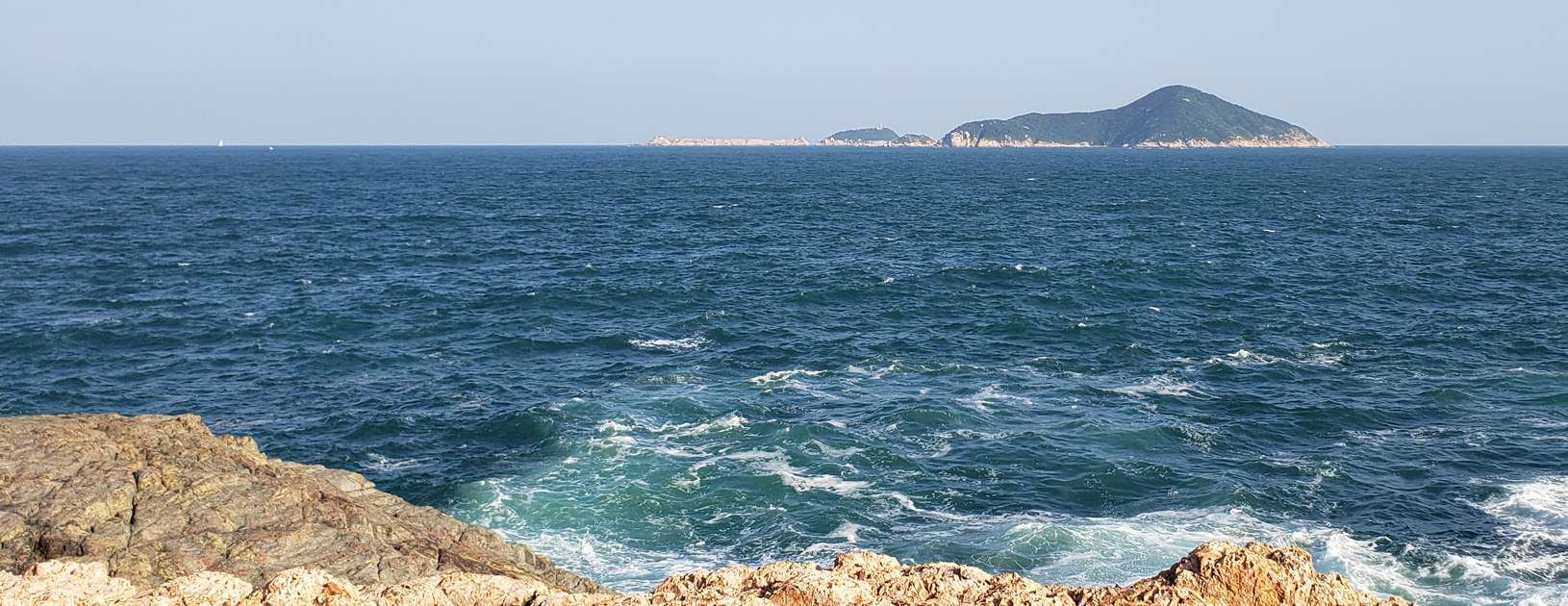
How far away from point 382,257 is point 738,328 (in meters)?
44.6

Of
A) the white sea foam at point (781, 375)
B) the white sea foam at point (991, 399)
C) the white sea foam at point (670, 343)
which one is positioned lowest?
the white sea foam at point (991, 399)

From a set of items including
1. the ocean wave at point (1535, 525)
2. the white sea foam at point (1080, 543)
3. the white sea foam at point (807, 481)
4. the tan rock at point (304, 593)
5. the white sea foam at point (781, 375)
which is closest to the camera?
the tan rock at point (304, 593)

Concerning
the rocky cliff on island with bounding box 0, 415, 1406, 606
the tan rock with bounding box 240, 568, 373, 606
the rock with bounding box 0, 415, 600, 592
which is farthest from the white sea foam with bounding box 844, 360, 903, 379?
the tan rock with bounding box 240, 568, 373, 606

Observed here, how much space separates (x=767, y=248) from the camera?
102375mm

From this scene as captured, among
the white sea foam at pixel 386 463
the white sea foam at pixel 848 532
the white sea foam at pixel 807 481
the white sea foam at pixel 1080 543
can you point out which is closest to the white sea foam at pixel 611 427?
the white sea foam at pixel 1080 543

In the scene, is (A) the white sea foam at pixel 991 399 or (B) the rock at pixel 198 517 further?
(A) the white sea foam at pixel 991 399

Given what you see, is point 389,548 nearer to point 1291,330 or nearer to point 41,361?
point 41,361

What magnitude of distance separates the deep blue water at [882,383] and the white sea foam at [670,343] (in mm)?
373

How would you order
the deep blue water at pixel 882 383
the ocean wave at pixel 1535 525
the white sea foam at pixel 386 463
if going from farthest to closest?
the white sea foam at pixel 386 463
the deep blue water at pixel 882 383
the ocean wave at pixel 1535 525

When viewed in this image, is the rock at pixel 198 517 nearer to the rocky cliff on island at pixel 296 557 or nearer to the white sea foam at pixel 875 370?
the rocky cliff on island at pixel 296 557

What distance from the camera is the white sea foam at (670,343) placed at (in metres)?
60.8

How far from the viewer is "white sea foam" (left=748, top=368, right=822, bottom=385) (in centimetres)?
5372

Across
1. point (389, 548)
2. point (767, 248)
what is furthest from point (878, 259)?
point (389, 548)

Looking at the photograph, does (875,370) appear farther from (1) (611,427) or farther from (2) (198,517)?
(2) (198,517)
